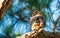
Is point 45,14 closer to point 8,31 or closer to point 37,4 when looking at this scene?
point 37,4

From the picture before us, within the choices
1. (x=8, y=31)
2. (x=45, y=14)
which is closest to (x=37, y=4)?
(x=45, y=14)

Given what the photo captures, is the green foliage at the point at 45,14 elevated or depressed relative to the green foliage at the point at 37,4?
depressed

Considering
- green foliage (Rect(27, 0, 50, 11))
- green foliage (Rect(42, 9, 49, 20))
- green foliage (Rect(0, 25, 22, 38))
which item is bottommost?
green foliage (Rect(0, 25, 22, 38))

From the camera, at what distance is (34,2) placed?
3.95 feet

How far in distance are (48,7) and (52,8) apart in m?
0.03

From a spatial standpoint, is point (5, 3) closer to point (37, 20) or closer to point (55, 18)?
point (37, 20)

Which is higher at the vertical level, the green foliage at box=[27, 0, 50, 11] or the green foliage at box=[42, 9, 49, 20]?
the green foliage at box=[27, 0, 50, 11]

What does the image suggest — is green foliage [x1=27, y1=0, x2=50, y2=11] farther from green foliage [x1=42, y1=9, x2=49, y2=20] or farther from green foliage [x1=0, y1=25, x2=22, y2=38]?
green foliage [x1=0, y1=25, x2=22, y2=38]

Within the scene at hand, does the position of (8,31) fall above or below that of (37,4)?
below

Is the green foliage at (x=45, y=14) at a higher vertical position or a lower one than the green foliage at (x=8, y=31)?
higher

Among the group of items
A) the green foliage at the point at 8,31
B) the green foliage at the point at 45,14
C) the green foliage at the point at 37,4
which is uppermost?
the green foliage at the point at 37,4

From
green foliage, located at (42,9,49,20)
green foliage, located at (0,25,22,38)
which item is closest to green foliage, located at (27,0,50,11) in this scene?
green foliage, located at (42,9,49,20)

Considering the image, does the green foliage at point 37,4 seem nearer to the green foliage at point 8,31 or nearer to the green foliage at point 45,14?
the green foliage at point 45,14

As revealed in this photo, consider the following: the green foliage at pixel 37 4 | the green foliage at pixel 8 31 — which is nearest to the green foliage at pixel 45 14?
the green foliage at pixel 37 4
